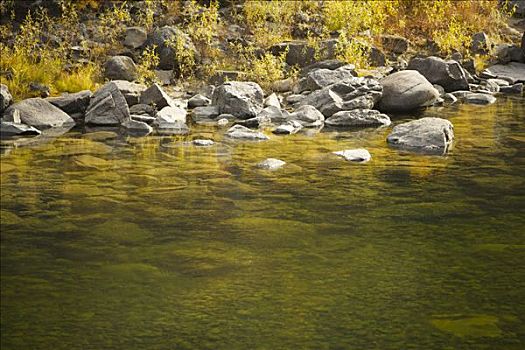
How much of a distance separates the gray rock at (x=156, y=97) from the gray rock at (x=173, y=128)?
768 millimetres

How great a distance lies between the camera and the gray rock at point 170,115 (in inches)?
405

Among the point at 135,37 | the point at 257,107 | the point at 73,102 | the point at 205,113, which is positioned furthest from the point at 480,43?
the point at 73,102

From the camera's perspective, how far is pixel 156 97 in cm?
1097


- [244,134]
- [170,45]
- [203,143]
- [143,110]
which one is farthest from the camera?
[170,45]

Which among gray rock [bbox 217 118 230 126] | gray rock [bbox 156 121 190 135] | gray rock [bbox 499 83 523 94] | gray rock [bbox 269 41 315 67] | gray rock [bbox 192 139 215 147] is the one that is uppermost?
gray rock [bbox 269 41 315 67]

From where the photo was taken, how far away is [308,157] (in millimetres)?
8188

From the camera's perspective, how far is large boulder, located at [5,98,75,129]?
9898mm

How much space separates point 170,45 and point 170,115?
3098 millimetres

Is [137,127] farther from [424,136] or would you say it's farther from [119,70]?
[424,136]

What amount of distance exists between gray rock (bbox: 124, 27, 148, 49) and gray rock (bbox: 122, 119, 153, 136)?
3877 mm

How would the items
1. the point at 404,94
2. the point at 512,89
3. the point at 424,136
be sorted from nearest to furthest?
the point at 424,136, the point at 404,94, the point at 512,89

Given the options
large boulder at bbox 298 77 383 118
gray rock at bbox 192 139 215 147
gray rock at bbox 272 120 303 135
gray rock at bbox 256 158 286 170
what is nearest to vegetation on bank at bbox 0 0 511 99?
large boulder at bbox 298 77 383 118

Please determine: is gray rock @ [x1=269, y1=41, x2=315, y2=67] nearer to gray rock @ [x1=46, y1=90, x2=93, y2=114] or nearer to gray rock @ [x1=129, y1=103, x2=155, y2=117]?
gray rock @ [x1=129, y1=103, x2=155, y2=117]

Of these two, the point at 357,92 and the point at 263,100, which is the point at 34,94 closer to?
the point at 263,100
